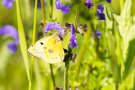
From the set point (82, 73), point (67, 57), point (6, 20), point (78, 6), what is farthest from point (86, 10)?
point (6, 20)

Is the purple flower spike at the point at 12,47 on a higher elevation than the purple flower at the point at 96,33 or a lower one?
lower

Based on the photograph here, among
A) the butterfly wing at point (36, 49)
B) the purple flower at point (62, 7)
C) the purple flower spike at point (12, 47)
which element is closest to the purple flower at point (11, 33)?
the purple flower spike at point (12, 47)

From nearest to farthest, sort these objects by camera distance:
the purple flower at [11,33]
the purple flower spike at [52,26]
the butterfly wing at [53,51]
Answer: the butterfly wing at [53,51] → the purple flower spike at [52,26] → the purple flower at [11,33]

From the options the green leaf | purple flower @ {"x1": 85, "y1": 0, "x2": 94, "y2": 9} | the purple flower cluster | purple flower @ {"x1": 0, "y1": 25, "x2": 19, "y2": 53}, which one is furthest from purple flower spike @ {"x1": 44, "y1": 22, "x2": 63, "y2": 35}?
purple flower @ {"x1": 0, "y1": 25, "x2": 19, "y2": 53}

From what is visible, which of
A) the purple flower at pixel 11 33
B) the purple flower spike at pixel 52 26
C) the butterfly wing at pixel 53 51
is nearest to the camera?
the butterfly wing at pixel 53 51

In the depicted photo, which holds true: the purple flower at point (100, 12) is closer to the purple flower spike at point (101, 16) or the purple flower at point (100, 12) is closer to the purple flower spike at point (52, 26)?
the purple flower spike at point (101, 16)

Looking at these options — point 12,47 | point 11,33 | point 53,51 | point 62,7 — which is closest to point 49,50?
point 53,51

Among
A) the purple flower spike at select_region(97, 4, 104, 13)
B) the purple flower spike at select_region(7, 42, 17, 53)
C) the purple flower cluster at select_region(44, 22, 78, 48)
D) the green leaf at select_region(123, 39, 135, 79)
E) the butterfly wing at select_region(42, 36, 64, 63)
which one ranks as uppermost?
the purple flower spike at select_region(97, 4, 104, 13)

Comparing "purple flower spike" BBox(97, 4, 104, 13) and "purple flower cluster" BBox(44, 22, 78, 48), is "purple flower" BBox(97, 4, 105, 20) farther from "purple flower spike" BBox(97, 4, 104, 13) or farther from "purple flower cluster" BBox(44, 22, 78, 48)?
"purple flower cluster" BBox(44, 22, 78, 48)
